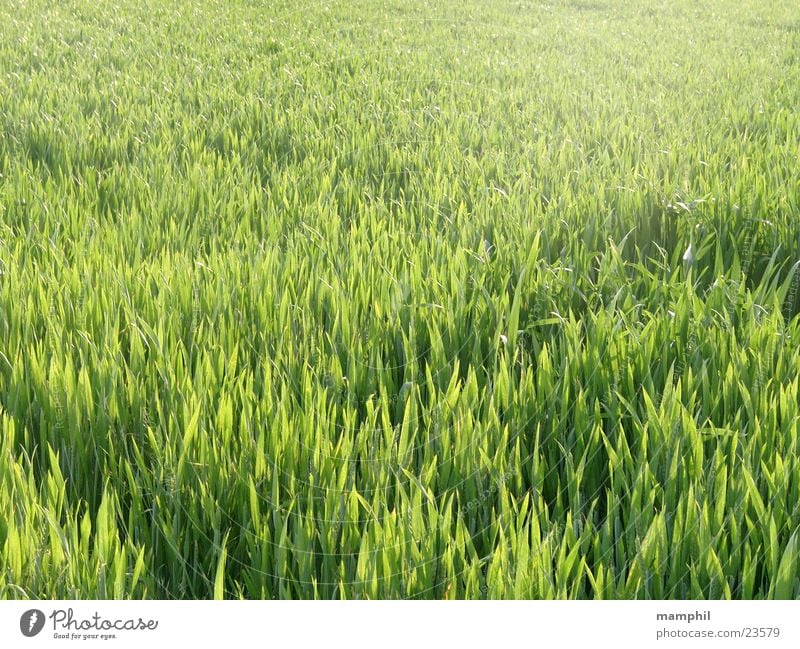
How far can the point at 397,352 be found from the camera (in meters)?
1.58

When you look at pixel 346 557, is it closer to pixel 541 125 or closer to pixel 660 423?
pixel 660 423

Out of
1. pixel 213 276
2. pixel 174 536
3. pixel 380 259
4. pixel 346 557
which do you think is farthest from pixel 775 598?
pixel 213 276

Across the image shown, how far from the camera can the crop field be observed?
3.40ft

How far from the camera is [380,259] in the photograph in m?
1.96

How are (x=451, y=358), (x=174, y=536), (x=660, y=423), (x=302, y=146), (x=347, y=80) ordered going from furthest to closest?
(x=347, y=80) → (x=302, y=146) → (x=451, y=358) → (x=660, y=423) → (x=174, y=536)
